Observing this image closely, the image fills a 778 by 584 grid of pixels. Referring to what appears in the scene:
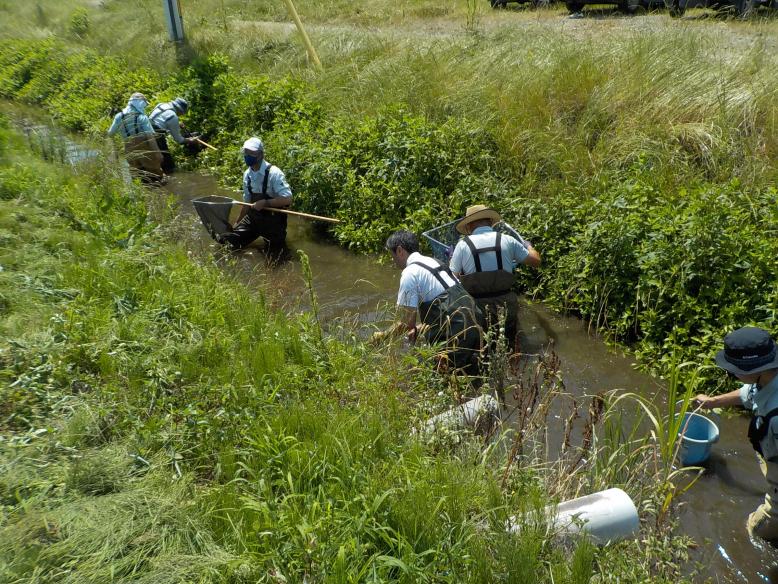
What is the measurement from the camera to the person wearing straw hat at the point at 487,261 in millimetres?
6691

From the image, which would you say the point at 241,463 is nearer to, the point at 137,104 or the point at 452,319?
the point at 452,319

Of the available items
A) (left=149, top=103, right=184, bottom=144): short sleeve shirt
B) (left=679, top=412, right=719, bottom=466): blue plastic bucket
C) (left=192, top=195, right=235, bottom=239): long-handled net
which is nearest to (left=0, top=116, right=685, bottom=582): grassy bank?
(left=679, top=412, right=719, bottom=466): blue plastic bucket

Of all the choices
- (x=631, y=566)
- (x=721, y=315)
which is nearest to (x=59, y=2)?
(x=721, y=315)

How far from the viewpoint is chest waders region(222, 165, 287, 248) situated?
373 inches

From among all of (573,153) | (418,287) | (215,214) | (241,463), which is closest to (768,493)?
(418,287)

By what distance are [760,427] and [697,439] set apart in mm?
1035

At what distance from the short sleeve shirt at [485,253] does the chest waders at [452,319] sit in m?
0.70

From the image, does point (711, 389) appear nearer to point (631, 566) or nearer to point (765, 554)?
point (765, 554)

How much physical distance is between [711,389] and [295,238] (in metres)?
6.30

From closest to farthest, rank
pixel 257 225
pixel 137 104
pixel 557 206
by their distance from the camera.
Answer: pixel 557 206 → pixel 257 225 → pixel 137 104

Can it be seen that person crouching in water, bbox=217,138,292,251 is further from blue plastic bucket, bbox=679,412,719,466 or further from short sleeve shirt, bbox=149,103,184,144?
blue plastic bucket, bbox=679,412,719,466

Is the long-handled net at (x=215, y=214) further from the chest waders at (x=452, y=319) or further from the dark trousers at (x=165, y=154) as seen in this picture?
the chest waders at (x=452, y=319)

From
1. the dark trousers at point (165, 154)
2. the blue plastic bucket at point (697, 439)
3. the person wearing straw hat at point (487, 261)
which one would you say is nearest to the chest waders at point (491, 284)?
the person wearing straw hat at point (487, 261)

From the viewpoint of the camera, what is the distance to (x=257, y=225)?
31.3 ft
